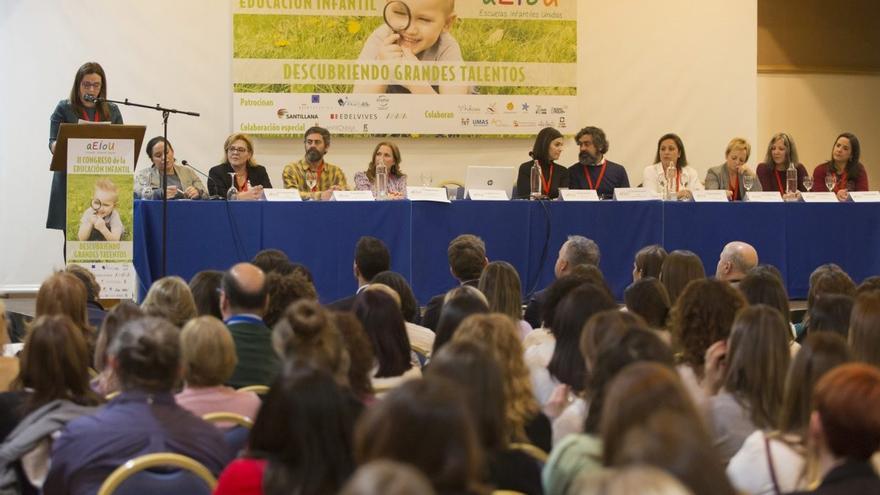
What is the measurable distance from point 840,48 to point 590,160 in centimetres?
412

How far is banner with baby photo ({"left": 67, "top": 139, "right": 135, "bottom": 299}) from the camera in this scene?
6.35 meters

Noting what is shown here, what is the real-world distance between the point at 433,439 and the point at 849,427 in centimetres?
83

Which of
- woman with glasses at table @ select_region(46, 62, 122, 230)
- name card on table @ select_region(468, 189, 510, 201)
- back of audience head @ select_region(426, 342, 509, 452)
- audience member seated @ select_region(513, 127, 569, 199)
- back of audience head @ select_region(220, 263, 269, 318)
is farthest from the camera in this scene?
audience member seated @ select_region(513, 127, 569, 199)

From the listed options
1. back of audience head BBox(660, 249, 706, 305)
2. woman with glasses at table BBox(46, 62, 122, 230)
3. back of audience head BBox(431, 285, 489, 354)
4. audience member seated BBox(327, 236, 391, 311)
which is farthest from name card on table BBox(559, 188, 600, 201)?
back of audience head BBox(431, 285, 489, 354)

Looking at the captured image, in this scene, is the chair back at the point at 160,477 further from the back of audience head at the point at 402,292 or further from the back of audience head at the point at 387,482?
the back of audience head at the point at 402,292

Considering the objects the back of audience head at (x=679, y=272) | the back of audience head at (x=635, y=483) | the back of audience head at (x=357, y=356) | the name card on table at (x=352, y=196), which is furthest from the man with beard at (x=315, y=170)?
the back of audience head at (x=635, y=483)

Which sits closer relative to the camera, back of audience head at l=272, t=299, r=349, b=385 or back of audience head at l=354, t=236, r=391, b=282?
back of audience head at l=272, t=299, r=349, b=385

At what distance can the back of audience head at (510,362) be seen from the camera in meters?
2.92

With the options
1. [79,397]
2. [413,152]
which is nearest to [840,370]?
[79,397]

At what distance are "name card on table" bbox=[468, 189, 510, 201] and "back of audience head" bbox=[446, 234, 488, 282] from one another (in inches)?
72.0

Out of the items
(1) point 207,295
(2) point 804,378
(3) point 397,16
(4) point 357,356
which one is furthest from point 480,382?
→ (3) point 397,16

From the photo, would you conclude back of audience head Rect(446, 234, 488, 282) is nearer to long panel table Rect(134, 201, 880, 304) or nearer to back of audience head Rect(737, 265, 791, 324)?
back of audience head Rect(737, 265, 791, 324)

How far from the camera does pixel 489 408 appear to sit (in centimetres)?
236

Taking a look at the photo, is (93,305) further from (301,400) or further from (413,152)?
(413,152)
